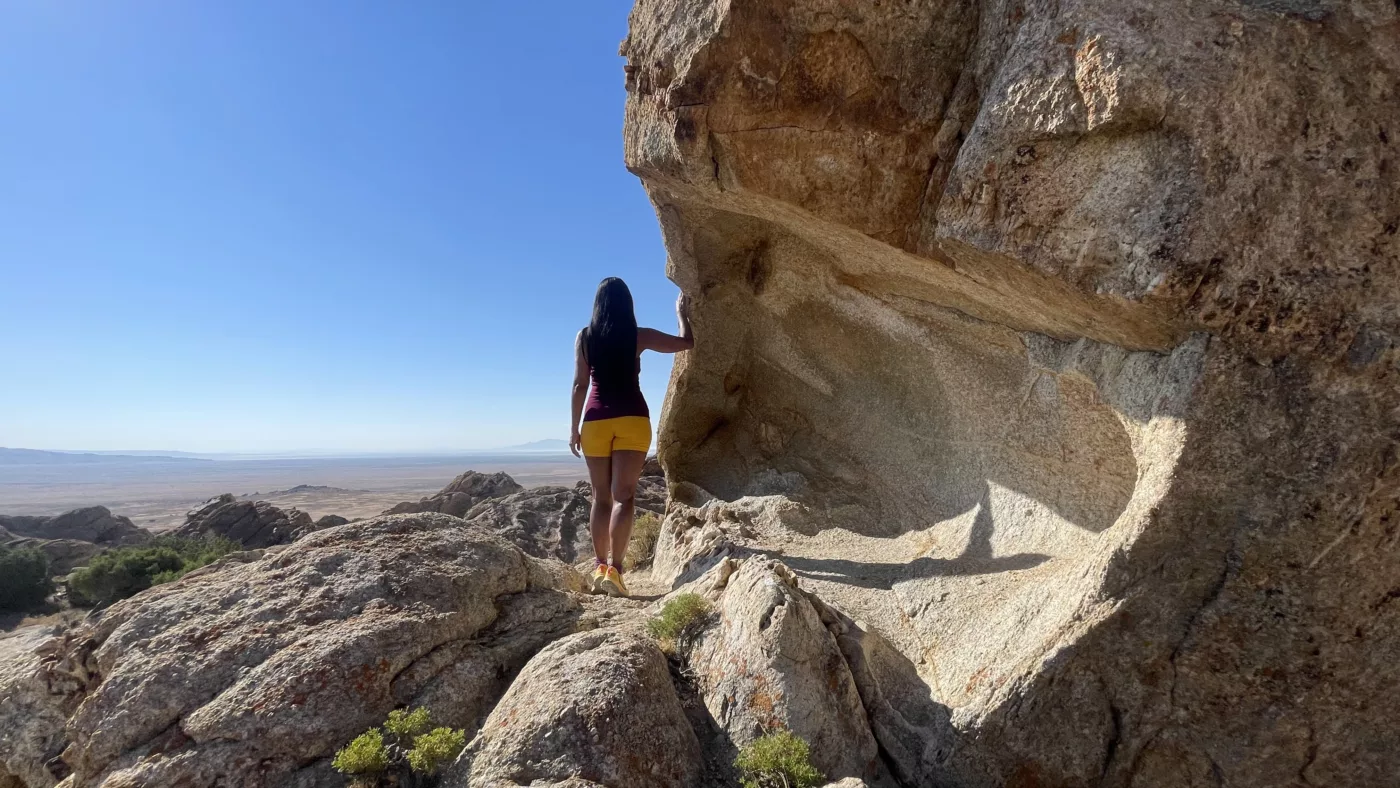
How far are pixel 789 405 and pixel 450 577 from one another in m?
4.61

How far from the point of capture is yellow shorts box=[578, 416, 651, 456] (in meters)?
5.52

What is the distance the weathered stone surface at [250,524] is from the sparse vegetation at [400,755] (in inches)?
648

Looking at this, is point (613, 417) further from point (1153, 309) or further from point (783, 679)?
point (1153, 309)

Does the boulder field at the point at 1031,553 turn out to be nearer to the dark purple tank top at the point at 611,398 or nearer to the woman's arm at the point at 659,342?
the dark purple tank top at the point at 611,398

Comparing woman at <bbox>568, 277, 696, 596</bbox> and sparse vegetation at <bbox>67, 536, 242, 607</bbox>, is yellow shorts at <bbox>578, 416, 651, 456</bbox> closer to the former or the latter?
woman at <bbox>568, 277, 696, 596</bbox>

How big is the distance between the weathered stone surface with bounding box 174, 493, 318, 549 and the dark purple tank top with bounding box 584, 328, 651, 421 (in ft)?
49.2

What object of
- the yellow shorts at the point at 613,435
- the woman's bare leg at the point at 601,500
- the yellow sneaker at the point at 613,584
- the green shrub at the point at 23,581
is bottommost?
the green shrub at the point at 23,581

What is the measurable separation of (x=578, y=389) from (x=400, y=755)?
10.2 feet

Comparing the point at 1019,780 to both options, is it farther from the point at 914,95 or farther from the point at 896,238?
the point at 914,95

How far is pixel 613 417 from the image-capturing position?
216 inches

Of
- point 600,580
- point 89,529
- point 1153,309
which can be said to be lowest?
point 89,529

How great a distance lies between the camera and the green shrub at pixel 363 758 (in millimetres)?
2945

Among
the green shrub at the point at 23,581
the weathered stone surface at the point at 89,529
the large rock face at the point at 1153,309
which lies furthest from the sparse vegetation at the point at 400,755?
the weathered stone surface at the point at 89,529

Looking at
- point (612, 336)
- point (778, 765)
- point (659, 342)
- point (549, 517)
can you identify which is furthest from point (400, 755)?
point (549, 517)
